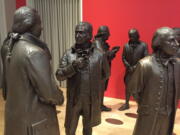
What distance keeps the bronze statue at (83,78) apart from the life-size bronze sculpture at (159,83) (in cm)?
51

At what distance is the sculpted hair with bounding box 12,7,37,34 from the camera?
166cm

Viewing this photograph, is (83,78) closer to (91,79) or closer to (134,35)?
(91,79)

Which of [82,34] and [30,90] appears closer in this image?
[30,90]

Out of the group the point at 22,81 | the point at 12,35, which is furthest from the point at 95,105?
the point at 12,35

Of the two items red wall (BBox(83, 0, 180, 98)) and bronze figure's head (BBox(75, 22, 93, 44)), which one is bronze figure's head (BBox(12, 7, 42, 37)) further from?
red wall (BBox(83, 0, 180, 98))

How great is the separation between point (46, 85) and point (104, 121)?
2622 millimetres

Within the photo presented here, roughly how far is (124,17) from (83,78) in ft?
8.74

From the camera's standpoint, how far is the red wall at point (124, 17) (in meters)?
4.44

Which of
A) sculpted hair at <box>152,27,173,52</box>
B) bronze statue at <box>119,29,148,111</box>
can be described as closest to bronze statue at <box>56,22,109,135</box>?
sculpted hair at <box>152,27,173,52</box>

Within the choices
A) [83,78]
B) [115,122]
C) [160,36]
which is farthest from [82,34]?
[115,122]

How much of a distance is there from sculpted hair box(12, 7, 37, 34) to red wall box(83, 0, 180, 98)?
3396mm

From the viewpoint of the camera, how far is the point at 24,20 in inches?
65.2

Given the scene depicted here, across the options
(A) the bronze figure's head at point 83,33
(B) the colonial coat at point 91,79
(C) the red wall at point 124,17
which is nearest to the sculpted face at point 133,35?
(C) the red wall at point 124,17

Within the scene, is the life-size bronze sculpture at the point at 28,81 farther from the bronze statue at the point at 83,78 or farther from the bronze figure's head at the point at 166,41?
the bronze figure's head at the point at 166,41
